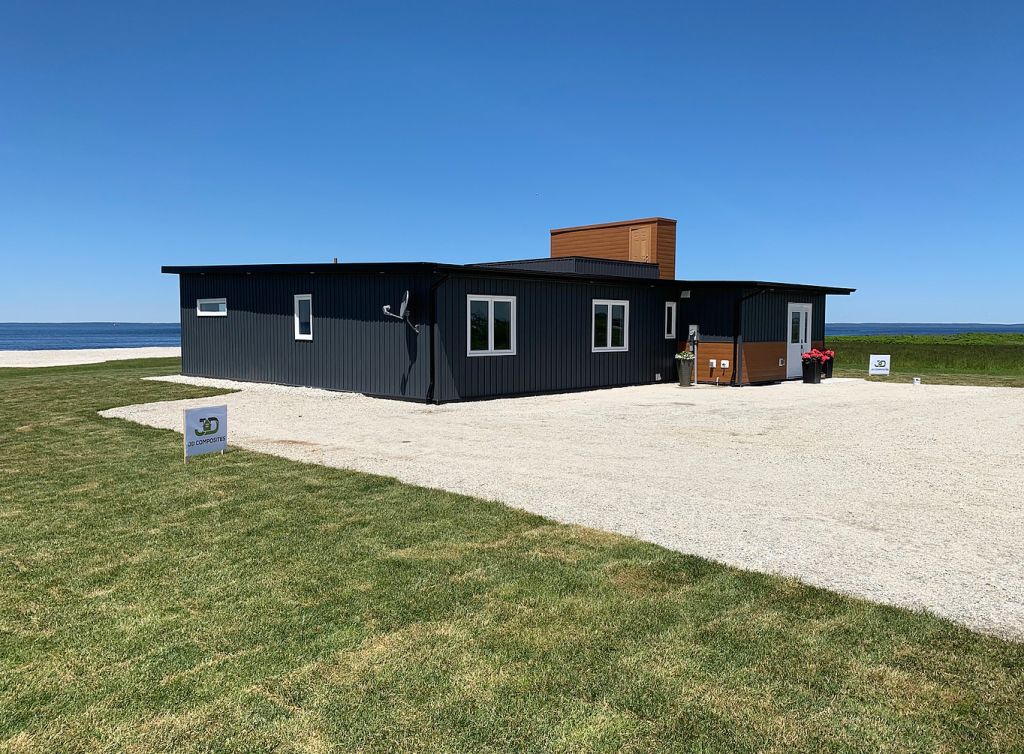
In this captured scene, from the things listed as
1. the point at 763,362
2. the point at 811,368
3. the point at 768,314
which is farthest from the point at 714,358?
the point at 811,368

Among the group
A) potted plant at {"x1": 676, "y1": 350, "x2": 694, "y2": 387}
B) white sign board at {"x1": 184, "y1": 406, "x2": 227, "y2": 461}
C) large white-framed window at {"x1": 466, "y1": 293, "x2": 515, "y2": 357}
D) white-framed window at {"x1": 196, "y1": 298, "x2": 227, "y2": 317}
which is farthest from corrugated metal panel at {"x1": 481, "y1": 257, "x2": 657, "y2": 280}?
white sign board at {"x1": 184, "y1": 406, "x2": 227, "y2": 461}

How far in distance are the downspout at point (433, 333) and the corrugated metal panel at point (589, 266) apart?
465cm

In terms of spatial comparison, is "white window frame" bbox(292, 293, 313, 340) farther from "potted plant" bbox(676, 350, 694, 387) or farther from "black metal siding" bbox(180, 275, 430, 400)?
"potted plant" bbox(676, 350, 694, 387)

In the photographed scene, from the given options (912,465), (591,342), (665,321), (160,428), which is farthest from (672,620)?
(665,321)

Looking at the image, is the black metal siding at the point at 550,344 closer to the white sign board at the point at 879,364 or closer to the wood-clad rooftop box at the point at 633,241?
the wood-clad rooftop box at the point at 633,241

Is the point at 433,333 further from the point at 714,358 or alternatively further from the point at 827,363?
the point at 827,363

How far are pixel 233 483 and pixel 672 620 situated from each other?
470 centimetres

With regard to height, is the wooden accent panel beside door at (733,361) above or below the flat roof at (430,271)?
below

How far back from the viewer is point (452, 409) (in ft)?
43.6

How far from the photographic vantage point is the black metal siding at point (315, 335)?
1441 cm

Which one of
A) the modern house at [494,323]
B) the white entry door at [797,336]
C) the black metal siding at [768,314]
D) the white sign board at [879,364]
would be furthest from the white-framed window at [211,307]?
the white sign board at [879,364]

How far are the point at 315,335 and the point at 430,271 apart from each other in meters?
3.81

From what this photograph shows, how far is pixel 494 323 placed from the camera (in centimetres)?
1515

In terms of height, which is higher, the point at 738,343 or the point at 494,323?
the point at 494,323
